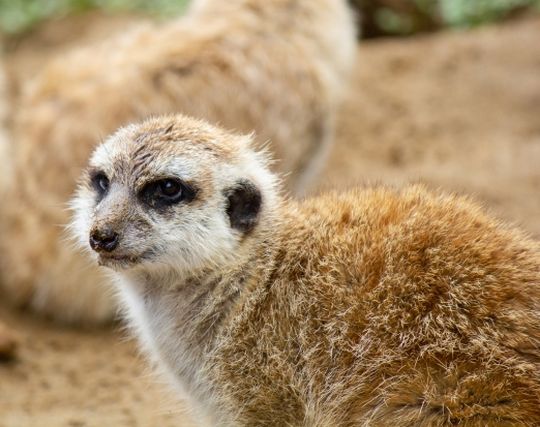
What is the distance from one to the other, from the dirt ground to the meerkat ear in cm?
92

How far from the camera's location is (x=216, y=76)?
557cm

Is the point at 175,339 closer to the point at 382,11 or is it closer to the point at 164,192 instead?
the point at 164,192

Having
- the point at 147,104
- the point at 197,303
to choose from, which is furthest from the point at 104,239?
the point at 147,104

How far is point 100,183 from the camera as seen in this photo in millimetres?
3424

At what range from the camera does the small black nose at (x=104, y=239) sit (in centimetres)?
314

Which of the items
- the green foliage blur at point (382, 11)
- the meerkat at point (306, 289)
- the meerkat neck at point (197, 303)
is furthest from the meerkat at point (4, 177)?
the green foliage blur at point (382, 11)

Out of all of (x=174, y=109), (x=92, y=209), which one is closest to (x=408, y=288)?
(x=92, y=209)

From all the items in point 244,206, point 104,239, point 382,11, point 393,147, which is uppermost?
point 104,239

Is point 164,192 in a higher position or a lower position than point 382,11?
higher

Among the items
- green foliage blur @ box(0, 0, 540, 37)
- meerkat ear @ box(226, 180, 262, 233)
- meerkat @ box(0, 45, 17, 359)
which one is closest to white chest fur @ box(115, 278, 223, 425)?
meerkat ear @ box(226, 180, 262, 233)

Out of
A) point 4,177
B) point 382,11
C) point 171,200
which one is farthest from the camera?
point 382,11

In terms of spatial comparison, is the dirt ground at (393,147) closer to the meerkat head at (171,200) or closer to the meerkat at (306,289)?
the meerkat at (306,289)

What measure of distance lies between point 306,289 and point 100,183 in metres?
0.82

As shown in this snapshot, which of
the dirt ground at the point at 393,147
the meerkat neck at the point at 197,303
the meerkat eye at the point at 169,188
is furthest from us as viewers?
Answer: the dirt ground at the point at 393,147
